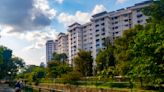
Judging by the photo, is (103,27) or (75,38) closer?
(103,27)

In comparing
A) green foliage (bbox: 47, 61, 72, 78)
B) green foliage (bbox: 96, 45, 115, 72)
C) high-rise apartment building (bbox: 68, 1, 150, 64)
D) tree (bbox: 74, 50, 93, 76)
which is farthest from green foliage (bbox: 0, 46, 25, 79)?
high-rise apartment building (bbox: 68, 1, 150, 64)

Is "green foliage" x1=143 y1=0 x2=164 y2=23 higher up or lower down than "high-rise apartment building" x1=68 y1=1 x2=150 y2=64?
lower down

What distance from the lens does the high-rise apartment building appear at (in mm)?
124800

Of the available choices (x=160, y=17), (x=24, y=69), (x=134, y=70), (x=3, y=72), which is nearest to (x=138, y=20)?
(x=3, y=72)

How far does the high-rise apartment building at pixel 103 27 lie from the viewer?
124800 mm

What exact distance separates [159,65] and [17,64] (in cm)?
11757

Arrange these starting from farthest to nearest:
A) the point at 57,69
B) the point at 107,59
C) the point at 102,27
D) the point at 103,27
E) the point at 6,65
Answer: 1. the point at 102,27
2. the point at 103,27
3. the point at 6,65
4. the point at 107,59
5. the point at 57,69

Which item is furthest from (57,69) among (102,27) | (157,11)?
(102,27)

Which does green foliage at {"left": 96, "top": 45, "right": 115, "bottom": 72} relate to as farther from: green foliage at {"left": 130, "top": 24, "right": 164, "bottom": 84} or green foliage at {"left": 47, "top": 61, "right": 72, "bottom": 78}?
green foliage at {"left": 130, "top": 24, "right": 164, "bottom": 84}

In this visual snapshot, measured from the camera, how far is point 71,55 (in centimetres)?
17012

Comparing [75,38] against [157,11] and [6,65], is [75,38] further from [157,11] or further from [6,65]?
[157,11]

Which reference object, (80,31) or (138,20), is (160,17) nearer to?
(138,20)

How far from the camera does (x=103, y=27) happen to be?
139125mm

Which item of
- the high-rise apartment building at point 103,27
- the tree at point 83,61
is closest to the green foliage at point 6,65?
the tree at point 83,61
